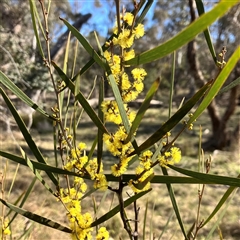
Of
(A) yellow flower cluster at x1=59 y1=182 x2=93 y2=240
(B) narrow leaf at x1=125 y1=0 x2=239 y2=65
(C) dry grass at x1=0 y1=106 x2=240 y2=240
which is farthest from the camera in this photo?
(C) dry grass at x1=0 y1=106 x2=240 y2=240

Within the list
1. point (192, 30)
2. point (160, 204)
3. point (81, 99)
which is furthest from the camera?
point (160, 204)

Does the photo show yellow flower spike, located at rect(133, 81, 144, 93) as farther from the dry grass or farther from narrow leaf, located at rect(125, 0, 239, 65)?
the dry grass

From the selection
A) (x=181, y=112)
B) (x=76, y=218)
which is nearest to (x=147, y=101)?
(x=181, y=112)

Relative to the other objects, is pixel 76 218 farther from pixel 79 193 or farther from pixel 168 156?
pixel 168 156

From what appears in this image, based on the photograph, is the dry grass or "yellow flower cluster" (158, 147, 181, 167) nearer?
"yellow flower cluster" (158, 147, 181, 167)

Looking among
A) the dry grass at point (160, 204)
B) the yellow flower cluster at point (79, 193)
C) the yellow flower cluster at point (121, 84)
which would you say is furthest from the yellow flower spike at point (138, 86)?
the dry grass at point (160, 204)

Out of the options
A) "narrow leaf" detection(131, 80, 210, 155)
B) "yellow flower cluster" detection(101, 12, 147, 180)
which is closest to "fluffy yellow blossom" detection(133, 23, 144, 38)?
"yellow flower cluster" detection(101, 12, 147, 180)

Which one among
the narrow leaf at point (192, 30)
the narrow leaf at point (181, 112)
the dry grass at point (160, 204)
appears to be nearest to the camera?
the narrow leaf at point (192, 30)

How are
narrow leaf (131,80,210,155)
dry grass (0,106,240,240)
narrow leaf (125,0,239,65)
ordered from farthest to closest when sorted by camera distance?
dry grass (0,106,240,240)
narrow leaf (131,80,210,155)
narrow leaf (125,0,239,65)

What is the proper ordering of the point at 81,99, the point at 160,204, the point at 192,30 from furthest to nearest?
1. the point at 160,204
2. the point at 81,99
3. the point at 192,30

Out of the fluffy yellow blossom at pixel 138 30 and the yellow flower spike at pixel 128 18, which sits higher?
the yellow flower spike at pixel 128 18

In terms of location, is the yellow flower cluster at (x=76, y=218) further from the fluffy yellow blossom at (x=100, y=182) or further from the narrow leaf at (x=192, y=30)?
the narrow leaf at (x=192, y=30)

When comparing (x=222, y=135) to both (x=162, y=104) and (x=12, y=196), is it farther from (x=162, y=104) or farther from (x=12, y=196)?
(x=162, y=104)

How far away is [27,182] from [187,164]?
1.84m
